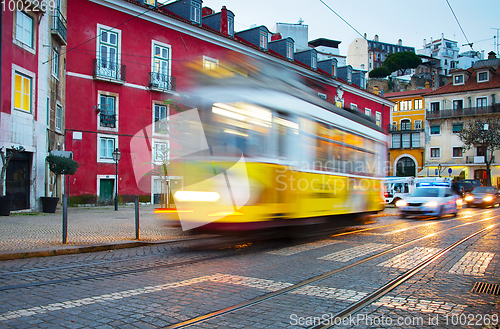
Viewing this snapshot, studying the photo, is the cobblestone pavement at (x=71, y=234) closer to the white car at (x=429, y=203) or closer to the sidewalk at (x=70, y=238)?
the sidewalk at (x=70, y=238)

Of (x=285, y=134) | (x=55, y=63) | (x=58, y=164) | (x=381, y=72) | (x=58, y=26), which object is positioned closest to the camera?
(x=285, y=134)

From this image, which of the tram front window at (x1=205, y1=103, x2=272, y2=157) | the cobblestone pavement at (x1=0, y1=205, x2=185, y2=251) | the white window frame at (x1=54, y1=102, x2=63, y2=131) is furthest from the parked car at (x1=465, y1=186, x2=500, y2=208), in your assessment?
the white window frame at (x1=54, y1=102, x2=63, y2=131)

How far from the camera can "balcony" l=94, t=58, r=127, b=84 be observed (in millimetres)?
25562

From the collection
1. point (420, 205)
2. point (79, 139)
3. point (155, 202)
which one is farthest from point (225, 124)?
point (155, 202)

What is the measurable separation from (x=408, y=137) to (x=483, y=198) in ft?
106

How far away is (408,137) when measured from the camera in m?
60.8

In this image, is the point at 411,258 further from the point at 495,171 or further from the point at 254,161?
the point at 495,171

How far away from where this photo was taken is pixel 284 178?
8.84 m

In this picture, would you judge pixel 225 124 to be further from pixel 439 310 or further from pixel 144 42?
pixel 144 42

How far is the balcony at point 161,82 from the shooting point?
28.5 meters

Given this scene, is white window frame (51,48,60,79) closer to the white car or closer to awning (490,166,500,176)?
the white car

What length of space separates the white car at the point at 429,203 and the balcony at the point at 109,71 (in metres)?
18.6


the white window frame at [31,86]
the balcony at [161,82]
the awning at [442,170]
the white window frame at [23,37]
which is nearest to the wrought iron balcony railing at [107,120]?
the balcony at [161,82]

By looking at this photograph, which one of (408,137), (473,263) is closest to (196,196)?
(473,263)
